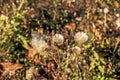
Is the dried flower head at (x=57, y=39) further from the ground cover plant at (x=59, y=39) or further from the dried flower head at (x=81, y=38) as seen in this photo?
the dried flower head at (x=81, y=38)

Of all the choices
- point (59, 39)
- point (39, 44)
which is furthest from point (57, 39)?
point (39, 44)

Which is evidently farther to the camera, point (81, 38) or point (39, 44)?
point (81, 38)

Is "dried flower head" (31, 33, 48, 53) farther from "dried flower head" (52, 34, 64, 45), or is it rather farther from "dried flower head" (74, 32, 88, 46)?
"dried flower head" (74, 32, 88, 46)

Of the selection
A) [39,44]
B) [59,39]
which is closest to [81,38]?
[59,39]

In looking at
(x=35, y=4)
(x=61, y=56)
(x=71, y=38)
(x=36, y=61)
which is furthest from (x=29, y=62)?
(x=35, y=4)

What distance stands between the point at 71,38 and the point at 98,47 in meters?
0.33

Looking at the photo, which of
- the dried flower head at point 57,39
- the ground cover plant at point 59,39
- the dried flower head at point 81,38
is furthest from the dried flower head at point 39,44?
the dried flower head at point 81,38

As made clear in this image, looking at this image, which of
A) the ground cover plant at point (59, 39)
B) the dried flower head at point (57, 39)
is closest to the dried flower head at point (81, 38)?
the ground cover plant at point (59, 39)

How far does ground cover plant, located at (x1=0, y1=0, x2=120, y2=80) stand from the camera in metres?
3.63

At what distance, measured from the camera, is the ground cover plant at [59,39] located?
11.9 ft

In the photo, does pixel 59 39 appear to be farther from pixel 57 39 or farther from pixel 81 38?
pixel 81 38

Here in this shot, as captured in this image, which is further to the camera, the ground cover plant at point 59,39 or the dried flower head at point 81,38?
the dried flower head at point 81,38

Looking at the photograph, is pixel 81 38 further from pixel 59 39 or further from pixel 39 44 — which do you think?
pixel 39 44

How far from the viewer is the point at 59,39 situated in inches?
147
